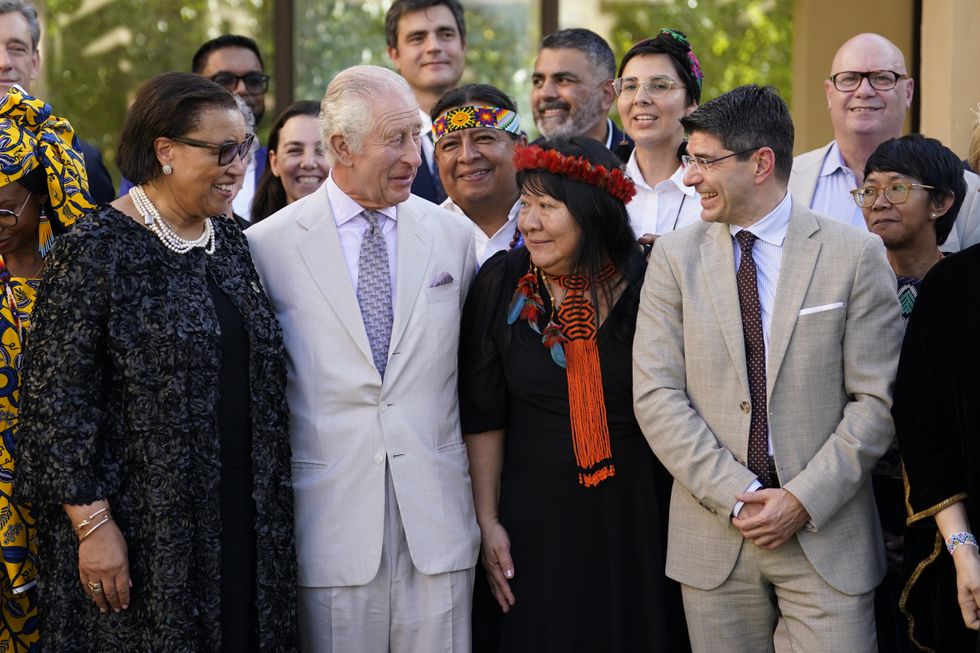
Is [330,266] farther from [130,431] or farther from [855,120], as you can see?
[855,120]

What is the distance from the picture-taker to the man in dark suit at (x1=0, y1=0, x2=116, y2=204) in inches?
213

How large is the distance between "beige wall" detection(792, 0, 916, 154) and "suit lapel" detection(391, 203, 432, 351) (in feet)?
14.5

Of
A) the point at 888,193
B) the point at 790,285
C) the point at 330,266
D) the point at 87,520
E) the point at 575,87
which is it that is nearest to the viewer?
the point at 87,520

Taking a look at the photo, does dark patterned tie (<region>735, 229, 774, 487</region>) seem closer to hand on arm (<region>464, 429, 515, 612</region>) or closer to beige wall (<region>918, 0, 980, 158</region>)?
hand on arm (<region>464, 429, 515, 612</region>)

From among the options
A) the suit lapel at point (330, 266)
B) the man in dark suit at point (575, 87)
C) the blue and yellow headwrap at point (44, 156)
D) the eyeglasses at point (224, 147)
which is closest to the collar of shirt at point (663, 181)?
the man in dark suit at point (575, 87)

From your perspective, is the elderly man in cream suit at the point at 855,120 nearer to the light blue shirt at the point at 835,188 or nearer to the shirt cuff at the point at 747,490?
the light blue shirt at the point at 835,188

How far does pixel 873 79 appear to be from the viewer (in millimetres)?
5230

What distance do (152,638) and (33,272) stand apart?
4.21 feet

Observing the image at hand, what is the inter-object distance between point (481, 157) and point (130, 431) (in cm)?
198

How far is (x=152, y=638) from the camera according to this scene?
3.53m

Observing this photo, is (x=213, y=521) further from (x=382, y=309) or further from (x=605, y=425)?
(x=605, y=425)

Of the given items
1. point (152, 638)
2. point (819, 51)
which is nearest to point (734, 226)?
point (152, 638)

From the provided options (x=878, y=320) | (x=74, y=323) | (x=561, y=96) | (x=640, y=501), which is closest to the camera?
(x=74, y=323)

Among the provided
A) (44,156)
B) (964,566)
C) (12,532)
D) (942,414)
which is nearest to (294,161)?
(44,156)
